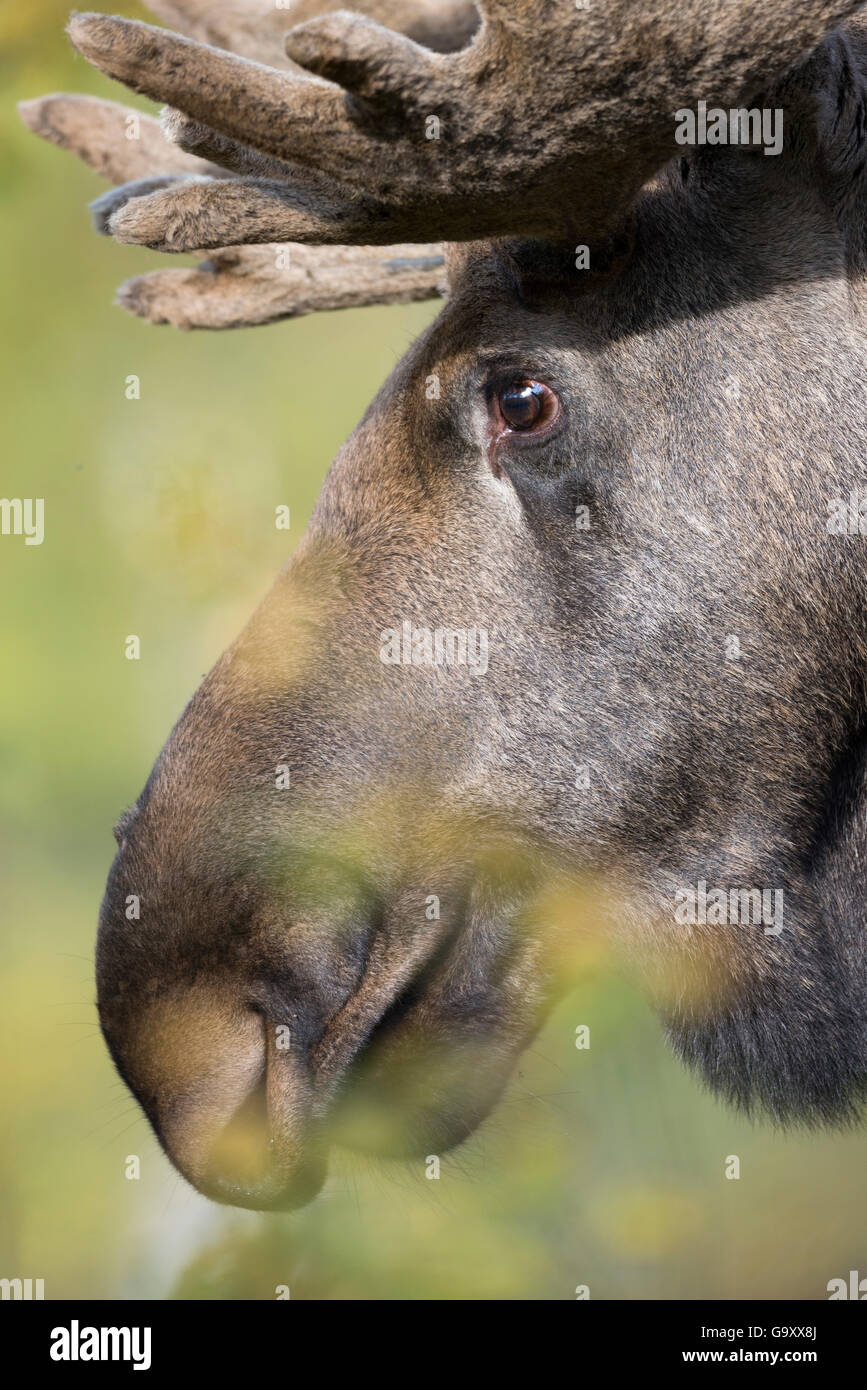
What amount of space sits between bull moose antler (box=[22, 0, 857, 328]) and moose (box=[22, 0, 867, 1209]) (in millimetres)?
19

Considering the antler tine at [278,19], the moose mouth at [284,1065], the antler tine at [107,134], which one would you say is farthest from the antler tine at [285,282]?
the moose mouth at [284,1065]

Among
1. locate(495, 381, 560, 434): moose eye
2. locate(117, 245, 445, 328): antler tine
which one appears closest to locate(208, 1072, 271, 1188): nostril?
locate(495, 381, 560, 434): moose eye

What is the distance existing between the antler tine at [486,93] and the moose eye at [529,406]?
1.14ft

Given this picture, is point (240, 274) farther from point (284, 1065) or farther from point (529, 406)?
point (284, 1065)

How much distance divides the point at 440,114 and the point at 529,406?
0.62 metres

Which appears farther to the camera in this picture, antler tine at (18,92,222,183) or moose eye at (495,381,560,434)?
antler tine at (18,92,222,183)

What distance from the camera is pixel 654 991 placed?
3.02m

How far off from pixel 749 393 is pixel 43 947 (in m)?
5.41

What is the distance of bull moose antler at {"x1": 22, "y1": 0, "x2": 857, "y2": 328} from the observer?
212 centimetres

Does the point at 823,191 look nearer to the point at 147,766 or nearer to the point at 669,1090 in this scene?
the point at 669,1090

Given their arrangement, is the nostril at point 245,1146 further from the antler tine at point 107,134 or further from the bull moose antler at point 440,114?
the antler tine at point 107,134

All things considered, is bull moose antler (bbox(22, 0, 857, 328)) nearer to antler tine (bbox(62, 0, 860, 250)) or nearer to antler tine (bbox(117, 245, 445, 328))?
antler tine (bbox(62, 0, 860, 250))

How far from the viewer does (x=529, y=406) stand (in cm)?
263
